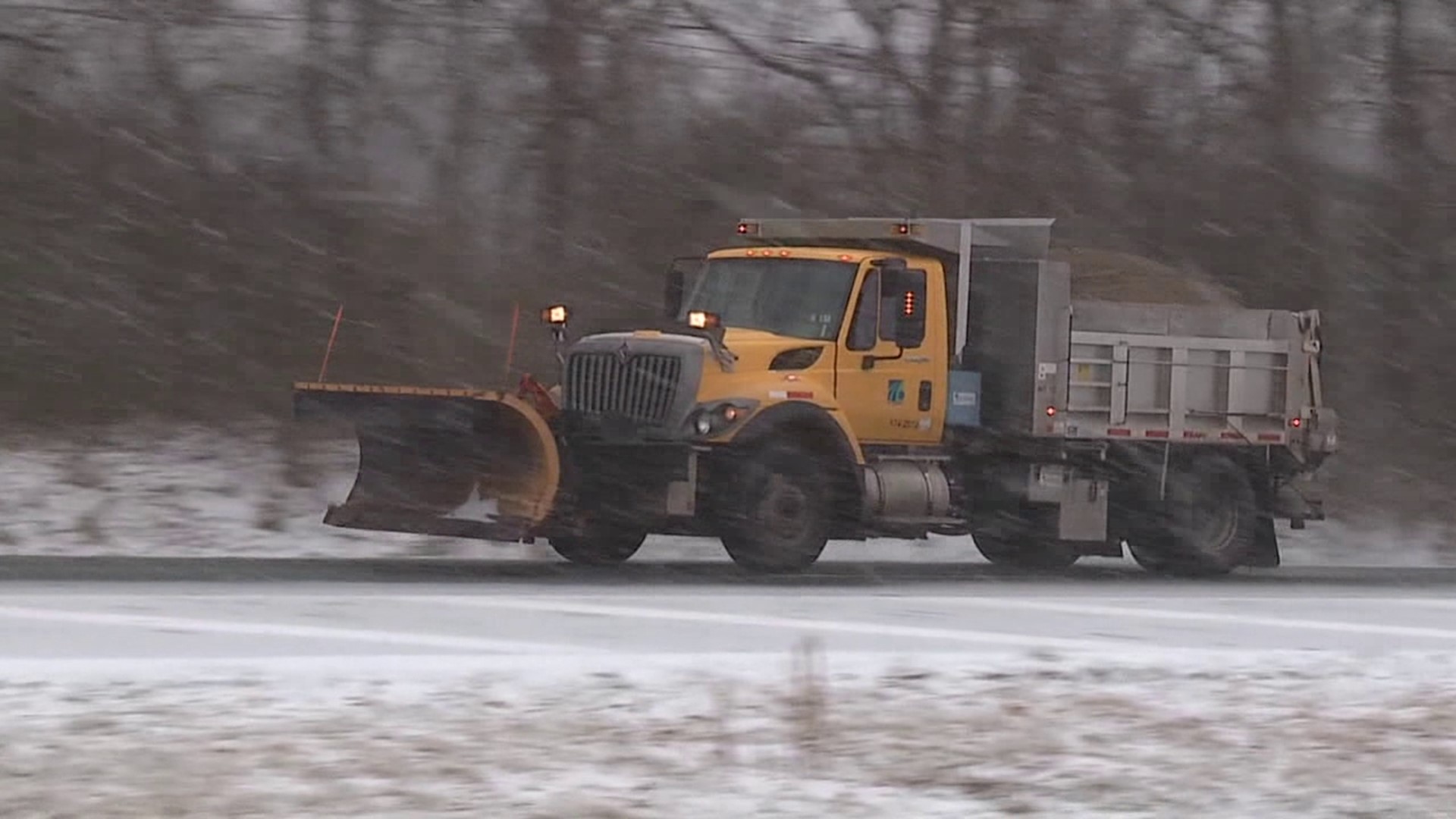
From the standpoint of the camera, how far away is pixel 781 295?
57.9 feet

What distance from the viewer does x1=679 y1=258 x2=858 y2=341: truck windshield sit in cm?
1744

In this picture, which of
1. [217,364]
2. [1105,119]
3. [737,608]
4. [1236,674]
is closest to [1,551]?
[217,364]

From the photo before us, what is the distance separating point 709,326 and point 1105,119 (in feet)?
39.8

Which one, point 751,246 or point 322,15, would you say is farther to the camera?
point 322,15

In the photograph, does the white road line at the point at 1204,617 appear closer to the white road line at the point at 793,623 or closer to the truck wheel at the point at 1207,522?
the white road line at the point at 793,623

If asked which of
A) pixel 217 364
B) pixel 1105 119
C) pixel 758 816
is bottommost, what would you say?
pixel 758 816

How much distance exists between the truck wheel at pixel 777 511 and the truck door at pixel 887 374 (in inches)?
25.8

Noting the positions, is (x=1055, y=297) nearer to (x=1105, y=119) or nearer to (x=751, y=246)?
(x=751, y=246)

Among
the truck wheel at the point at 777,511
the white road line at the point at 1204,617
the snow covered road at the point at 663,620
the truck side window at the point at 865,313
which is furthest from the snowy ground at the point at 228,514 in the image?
the white road line at the point at 1204,617

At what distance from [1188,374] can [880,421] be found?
2773 millimetres

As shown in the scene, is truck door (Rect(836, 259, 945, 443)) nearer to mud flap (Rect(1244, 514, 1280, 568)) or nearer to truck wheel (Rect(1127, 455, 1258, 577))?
truck wheel (Rect(1127, 455, 1258, 577))

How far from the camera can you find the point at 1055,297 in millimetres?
18266

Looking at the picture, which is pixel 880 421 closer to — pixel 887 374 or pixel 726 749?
pixel 887 374

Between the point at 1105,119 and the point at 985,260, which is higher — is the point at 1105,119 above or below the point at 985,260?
above
